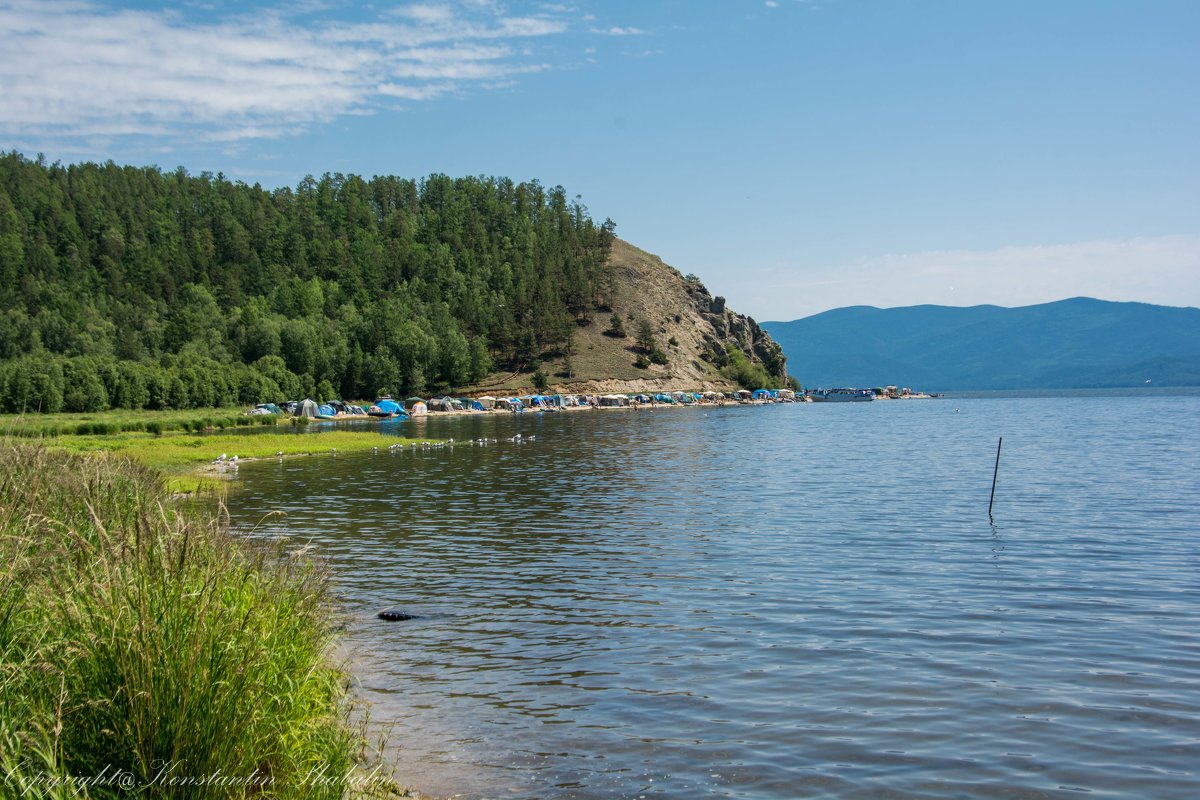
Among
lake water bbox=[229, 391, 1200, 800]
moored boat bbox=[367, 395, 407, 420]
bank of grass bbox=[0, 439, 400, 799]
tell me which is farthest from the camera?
moored boat bbox=[367, 395, 407, 420]

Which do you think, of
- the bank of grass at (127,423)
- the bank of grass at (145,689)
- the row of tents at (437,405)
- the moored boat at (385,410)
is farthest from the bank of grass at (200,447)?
the moored boat at (385,410)

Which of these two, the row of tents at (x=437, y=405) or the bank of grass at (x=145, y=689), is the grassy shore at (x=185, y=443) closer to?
the bank of grass at (x=145, y=689)

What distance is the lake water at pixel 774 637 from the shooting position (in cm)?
1233

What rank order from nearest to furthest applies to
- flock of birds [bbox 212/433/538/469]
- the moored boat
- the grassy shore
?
the grassy shore → flock of birds [bbox 212/433/538/469] → the moored boat

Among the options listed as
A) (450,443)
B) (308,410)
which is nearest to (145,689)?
(450,443)

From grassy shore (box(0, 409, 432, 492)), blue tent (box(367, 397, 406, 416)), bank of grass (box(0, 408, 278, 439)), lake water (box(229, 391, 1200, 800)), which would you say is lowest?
lake water (box(229, 391, 1200, 800))

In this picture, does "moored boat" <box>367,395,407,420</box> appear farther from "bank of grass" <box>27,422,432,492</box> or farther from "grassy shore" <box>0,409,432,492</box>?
"bank of grass" <box>27,422,432,492</box>

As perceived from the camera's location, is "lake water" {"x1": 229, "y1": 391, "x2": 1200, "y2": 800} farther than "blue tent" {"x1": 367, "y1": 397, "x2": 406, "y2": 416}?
No

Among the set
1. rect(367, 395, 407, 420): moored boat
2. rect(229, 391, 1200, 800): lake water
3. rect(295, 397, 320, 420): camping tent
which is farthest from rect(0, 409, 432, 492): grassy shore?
rect(367, 395, 407, 420): moored boat

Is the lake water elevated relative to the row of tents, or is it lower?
lower

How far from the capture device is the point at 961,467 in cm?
5725

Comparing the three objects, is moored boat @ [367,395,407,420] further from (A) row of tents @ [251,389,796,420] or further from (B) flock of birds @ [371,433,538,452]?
(B) flock of birds @ [371,433,538,452]

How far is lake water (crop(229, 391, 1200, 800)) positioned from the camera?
40.4 feet

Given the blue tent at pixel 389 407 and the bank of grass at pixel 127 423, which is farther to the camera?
the blue tent at pixel 389 407
